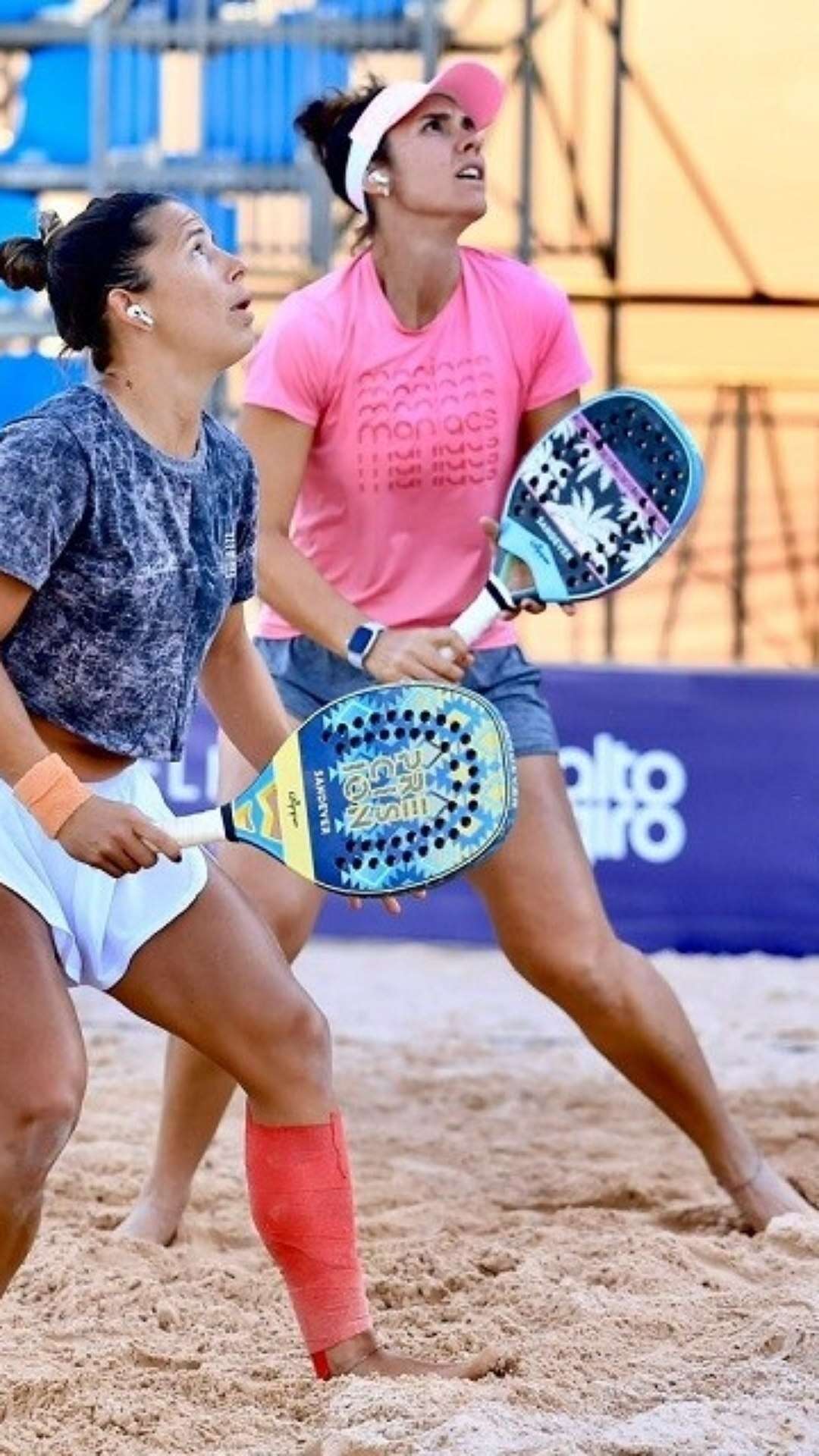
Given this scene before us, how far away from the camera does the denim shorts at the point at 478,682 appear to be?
462 cm

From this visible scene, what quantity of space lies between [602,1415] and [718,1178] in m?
1.34

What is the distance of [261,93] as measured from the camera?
395 inches

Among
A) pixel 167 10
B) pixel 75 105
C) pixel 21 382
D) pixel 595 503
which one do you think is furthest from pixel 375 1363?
pixel 75 105

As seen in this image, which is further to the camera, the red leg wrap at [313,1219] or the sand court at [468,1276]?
the red leg wrap at [313,1219]

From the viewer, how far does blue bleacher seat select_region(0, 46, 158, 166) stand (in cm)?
1005

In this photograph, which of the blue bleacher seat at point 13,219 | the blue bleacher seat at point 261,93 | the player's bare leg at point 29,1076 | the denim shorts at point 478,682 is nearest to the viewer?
the player's bare leg at point 29,1076

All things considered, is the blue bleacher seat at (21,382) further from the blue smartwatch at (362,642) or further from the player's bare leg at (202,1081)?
the blue smartwatch at (362,642)

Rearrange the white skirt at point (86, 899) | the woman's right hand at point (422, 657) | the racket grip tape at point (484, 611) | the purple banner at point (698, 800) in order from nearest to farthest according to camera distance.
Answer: the white skirt at point (86, 899)
the woman's right hand at point (422, 657)
the racket grip tape at point (484, 611)
the purple banner at point (698, 800)

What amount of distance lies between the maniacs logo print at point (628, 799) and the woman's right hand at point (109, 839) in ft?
14.8

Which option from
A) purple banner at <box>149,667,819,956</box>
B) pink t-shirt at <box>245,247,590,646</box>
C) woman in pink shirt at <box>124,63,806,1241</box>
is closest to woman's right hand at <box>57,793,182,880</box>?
woman in pink shirt at <box>124,63,806,1241</box>

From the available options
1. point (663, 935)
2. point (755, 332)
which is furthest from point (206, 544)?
point (755, 332)

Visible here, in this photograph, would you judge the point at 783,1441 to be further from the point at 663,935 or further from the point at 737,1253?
the point at 663,935

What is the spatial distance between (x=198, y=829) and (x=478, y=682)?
1.23 meters

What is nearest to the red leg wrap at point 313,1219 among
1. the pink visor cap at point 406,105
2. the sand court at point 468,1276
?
the sand court at point 468,1276
